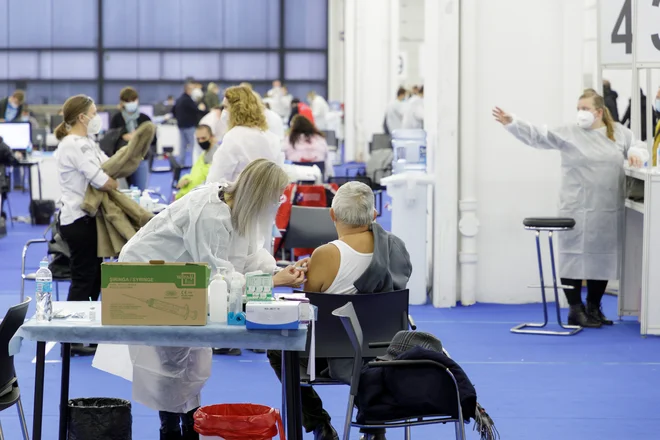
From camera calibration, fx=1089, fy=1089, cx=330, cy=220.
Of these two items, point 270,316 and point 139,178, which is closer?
point 270,316

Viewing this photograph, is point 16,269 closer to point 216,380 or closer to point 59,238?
point 59,238

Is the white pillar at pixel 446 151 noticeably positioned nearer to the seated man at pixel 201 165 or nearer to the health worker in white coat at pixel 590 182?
the health worker in white coat at pixel 590 182

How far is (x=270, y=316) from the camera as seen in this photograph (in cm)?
332

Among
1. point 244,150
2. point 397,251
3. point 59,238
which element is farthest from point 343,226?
point 59,238

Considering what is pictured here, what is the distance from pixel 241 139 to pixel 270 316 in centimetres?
297

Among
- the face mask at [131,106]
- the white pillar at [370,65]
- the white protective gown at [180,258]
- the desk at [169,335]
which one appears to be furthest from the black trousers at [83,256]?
the white pillar at [370,65]

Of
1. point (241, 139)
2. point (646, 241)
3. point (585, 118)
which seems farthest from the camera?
point (585, 118)

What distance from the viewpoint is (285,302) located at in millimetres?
3371

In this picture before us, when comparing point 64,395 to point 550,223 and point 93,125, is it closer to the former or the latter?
point 93,125

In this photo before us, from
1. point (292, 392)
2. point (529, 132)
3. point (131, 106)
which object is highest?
point (131, 106)

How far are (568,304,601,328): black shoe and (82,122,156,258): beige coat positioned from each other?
2.84 metres

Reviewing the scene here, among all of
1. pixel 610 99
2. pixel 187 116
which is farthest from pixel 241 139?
pixel 187 116

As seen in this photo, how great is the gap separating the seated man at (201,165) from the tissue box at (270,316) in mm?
4764

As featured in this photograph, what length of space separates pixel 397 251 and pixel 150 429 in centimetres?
134
